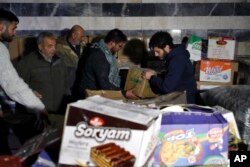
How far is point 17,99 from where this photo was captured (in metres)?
2.82

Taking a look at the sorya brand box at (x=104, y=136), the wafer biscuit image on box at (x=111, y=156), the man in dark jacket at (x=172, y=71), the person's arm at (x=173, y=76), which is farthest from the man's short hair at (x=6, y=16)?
the wafer biscuit image on box at (x=111, y=156)

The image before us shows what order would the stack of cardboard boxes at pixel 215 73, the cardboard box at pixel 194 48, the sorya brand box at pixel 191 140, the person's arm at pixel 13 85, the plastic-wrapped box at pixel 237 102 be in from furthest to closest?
1. the cardboard box at pixel 194 48
2. the stack of cardboard boxes at pixel 215 73
3. the person's arm at pixel 13 85
4. the plastic-wrapped box at pixel 237 102
5. the sorya brand box at pixel 191 140

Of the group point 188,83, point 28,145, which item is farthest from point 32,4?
point 28,145

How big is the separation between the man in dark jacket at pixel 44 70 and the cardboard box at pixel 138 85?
0.82m

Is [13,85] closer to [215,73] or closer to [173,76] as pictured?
[173,76]

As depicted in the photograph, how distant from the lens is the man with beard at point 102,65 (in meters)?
3.81

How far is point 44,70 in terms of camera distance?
395cm

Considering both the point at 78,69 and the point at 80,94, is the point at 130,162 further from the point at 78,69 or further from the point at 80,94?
the point at 78,69

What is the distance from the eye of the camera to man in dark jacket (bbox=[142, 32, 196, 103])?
11.2ft

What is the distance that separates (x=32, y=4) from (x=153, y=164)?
4.88 m

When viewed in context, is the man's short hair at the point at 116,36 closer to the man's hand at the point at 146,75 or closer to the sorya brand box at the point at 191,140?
the man's hand at the point at 146,75

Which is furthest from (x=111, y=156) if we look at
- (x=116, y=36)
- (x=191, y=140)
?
(x=116, y=36)

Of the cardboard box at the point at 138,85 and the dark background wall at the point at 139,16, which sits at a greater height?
the dark background wall at the point at 139,16

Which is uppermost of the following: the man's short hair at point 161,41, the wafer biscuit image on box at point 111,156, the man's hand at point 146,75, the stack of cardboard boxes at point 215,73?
the man's short hair at point 161,41
